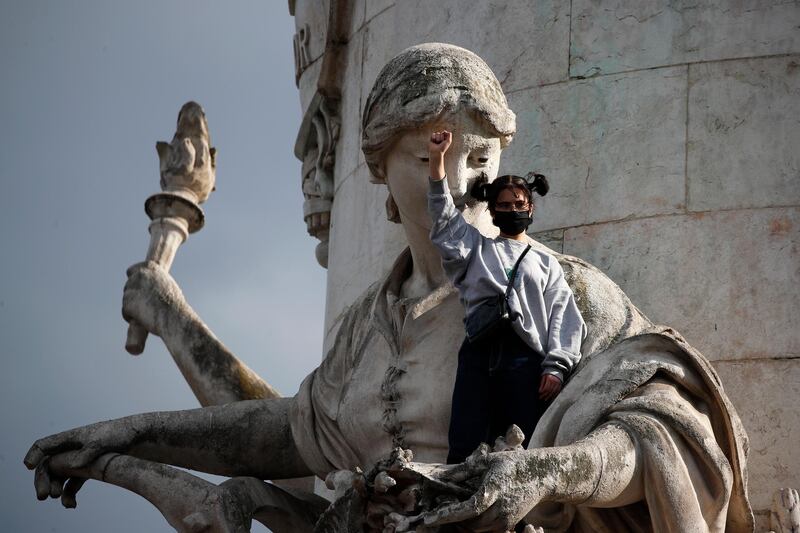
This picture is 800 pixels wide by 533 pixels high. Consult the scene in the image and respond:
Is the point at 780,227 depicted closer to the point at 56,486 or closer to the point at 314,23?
the point at 56,486

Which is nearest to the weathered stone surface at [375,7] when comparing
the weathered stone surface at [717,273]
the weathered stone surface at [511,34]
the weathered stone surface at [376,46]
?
the weathered stone surface at [376,46]

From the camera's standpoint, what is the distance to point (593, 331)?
10930 millimetres

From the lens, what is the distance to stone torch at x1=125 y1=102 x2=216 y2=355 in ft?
50.1

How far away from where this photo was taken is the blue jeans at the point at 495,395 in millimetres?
10609

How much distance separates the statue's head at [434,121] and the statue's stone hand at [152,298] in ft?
13.4

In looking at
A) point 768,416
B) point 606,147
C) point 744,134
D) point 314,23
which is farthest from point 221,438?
point 314,23

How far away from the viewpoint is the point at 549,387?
10.6m

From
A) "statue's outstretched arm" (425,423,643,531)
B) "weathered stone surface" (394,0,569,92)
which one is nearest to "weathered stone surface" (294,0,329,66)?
"weathered stone surface" (394,0,569,92)

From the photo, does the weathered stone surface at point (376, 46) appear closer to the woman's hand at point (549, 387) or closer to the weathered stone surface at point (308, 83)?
the weathered stone surface at point (308, 83)

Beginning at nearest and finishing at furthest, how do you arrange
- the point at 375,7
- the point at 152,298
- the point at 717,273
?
1. the point at 717,273
2. the point at 375,7
3. the point at 152,298

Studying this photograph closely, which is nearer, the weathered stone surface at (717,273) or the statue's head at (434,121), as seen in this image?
the statue's head at (434,121)

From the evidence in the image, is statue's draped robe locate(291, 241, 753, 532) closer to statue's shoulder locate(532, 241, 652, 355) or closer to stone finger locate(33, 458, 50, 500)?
statue's shoulder locate(532, 241, 652, 355)

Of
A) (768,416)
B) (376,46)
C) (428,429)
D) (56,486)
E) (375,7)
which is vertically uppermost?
(375,7)

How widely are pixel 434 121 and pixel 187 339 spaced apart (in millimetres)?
4312
